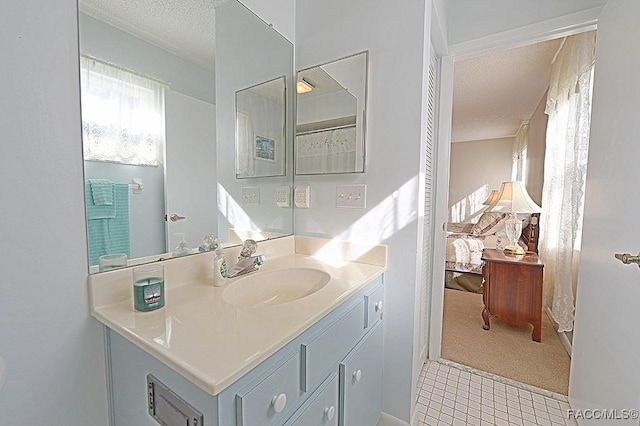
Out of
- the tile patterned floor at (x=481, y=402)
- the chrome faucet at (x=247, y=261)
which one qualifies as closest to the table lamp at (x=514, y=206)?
the tile patterned floor at (x=481, y=402)

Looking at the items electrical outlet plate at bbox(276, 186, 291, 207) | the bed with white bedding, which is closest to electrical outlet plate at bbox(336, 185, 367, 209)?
electrical outlet plate at bbox(276, 186, 291, 207)

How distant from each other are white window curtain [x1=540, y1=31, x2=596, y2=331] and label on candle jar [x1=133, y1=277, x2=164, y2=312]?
259 centimetres

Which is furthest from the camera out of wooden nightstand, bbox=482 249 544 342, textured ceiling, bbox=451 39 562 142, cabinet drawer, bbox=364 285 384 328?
textured ceiling, bbox=451 39 562 142

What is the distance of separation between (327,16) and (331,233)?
1.15m

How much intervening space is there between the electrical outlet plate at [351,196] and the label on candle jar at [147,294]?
877 mm

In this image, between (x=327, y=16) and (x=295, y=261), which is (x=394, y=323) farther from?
(x=327, y=16)

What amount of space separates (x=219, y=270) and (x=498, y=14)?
2.12 meters

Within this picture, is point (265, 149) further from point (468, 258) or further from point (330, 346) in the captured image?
point (468, 258)

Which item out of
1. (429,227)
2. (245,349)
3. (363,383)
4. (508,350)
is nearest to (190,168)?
(245,349)

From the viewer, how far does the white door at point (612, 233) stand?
959 millimetres

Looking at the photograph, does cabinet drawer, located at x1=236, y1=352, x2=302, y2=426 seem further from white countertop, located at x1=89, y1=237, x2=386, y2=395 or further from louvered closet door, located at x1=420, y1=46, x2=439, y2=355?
louvered closet door, located at x1=420, y1=46, x2=439, y2=355

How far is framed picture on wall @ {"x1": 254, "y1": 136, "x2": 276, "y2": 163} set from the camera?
145 centimetres

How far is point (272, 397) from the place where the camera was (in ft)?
2.07

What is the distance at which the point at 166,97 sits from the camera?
994 millimetres
